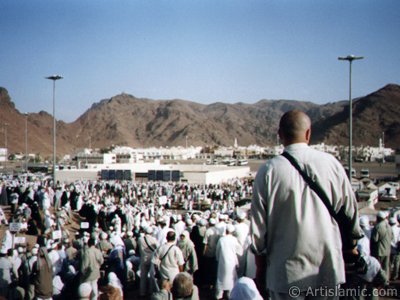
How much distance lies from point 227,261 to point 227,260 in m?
0.02

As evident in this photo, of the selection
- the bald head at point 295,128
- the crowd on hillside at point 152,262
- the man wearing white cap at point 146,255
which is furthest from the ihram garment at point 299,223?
the man wearing white cap at point 146,255

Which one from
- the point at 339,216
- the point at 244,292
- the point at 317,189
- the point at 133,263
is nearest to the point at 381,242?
the point at 244,292

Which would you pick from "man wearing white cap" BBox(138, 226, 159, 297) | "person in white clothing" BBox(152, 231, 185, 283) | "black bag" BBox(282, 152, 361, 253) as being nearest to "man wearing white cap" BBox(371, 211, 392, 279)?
"person in white clothing" BBox(152, 231, 185, 283)

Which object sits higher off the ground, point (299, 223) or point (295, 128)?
point (295, 128)

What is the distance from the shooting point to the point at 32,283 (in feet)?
22.4

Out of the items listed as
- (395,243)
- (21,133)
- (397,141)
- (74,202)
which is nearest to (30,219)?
(74,202)

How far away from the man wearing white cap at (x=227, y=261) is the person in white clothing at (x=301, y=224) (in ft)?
15.9

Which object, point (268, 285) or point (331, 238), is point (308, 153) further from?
point (268, 285)

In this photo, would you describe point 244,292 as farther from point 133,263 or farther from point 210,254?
point 133,263

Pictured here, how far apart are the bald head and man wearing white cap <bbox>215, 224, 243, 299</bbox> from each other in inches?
193

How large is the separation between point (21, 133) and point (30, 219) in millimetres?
137617

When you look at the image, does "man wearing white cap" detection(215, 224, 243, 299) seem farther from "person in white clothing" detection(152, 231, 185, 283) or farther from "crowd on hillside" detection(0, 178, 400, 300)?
"person in white clothing" detection(152, 231, 185, 283)

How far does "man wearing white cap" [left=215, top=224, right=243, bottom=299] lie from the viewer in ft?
22.6

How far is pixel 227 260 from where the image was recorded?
6.91 metres
